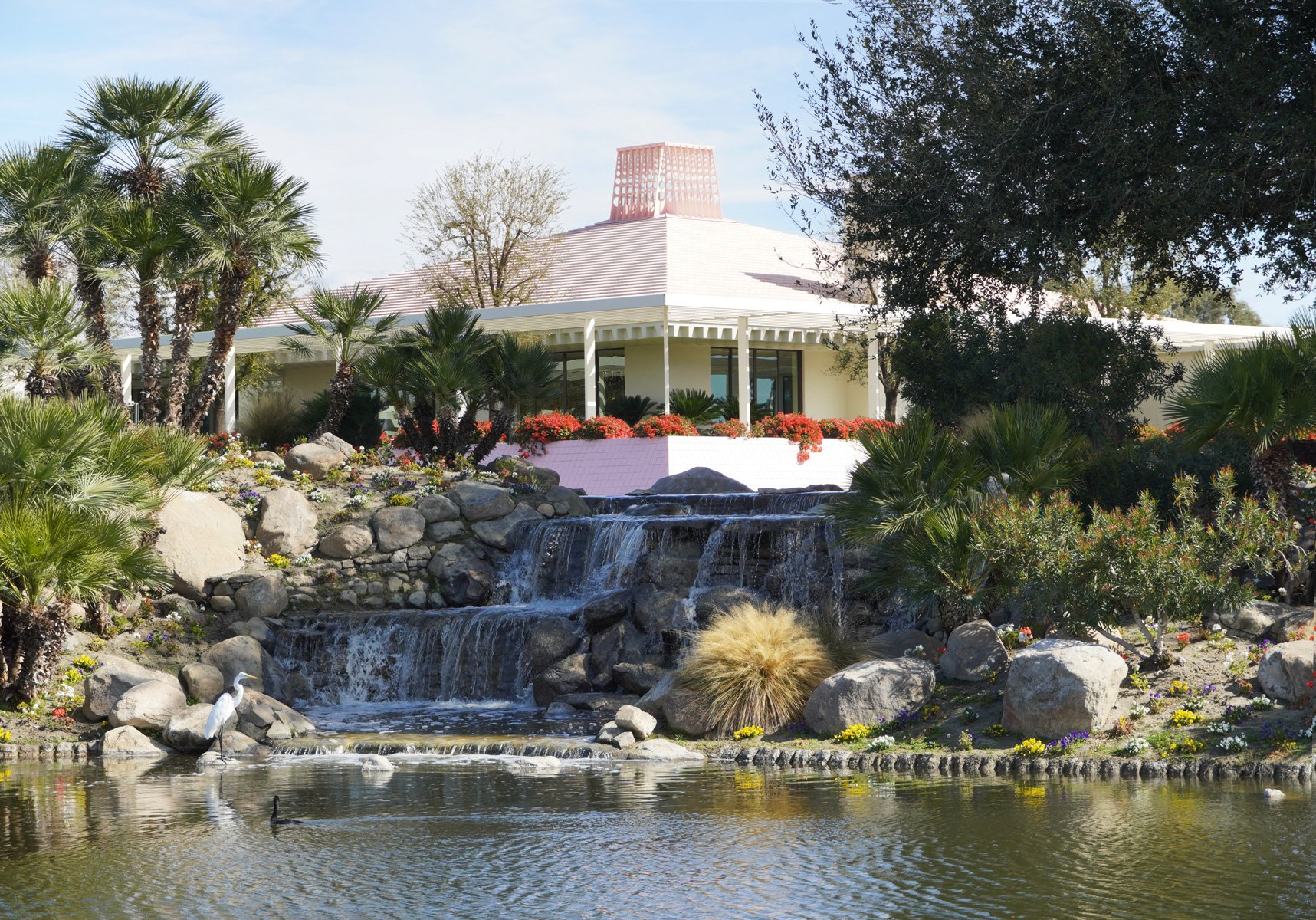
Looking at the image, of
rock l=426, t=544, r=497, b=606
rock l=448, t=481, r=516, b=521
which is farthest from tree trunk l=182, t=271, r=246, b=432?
rock l=426, t=544, r=497, b=606

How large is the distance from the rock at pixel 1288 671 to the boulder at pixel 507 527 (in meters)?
11.2

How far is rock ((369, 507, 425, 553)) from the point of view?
1975 cm

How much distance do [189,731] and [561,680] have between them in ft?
13.4

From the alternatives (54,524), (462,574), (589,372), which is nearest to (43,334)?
(54,524)

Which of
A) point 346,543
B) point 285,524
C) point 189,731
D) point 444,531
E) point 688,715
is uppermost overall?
point 285,524

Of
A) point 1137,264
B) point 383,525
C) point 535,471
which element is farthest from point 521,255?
point 1137,264

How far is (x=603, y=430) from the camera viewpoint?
1016 inches

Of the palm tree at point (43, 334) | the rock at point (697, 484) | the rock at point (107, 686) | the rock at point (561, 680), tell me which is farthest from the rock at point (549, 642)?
the palm tree at point (43, 334)

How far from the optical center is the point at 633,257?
32562 millimetres

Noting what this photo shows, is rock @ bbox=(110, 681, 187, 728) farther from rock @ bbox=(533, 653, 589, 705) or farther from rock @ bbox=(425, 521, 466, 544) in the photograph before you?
rock @ bbox=(425, 521, 466, 544)

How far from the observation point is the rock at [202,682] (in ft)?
49.9

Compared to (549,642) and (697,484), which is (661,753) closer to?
(549,642)

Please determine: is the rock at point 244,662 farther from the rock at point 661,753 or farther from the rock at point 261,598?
the rock at point 661,753

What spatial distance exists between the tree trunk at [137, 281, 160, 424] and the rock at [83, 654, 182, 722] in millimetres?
8413
